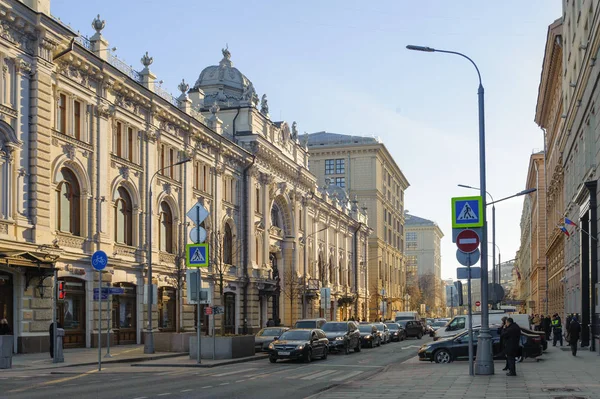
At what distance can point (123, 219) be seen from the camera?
138 ft

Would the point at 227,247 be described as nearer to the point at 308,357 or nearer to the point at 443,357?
the point at 308,357

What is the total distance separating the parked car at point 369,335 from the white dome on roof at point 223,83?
71.6 ft

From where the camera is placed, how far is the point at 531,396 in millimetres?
16375

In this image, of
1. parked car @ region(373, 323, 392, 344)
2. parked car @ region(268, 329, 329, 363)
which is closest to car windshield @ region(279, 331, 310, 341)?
parked car @ region(268, 329, 329, 363)

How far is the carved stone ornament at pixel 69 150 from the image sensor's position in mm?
36031

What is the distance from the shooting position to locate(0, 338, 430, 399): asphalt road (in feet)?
59.0

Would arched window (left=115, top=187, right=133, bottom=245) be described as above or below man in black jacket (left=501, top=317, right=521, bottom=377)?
above

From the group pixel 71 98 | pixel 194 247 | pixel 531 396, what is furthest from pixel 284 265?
pixel 531 396

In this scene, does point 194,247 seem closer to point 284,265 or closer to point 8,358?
point 8,358

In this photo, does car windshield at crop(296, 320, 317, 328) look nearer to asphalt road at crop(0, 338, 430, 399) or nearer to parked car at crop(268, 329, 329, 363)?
parked car at crop(268, 329, 329, 363)

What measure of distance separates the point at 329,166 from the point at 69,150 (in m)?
79.9

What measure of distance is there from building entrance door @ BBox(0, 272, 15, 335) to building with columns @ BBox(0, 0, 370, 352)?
0.17 feet

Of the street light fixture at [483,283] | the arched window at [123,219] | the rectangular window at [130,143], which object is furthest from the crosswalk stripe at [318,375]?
the rectangular window at [130,143]

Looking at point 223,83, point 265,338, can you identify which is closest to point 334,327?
point 265,338
